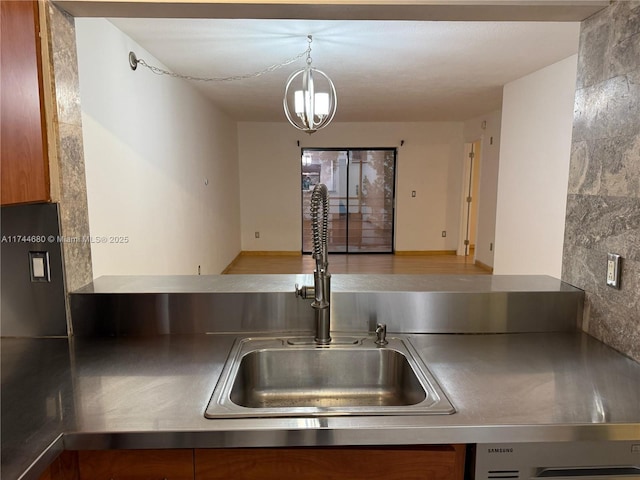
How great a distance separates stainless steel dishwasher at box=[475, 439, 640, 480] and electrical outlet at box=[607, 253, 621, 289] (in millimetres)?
523

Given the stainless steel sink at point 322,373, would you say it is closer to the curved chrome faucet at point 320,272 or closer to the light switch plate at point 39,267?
the curved chrome faucet at point 320,272

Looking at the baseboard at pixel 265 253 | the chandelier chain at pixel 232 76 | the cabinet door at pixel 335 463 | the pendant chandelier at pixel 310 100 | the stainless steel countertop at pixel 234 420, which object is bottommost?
the baseboard at pixel 265 253

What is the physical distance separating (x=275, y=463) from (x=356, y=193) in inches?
268

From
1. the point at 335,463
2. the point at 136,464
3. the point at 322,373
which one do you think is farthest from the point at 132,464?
the point at 322,373

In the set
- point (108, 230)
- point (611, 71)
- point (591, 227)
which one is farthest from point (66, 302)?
point (611, 71)

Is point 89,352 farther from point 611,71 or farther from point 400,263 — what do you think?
point 400,263

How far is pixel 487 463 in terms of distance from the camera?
3.12 feet

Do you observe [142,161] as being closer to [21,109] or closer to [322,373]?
[21,109]

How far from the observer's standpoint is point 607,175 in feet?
4.38

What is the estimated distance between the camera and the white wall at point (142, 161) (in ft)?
7.07

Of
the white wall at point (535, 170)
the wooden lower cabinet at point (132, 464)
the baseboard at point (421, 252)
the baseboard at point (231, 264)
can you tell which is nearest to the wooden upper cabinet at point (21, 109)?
the wooden lower cabinet at point (132, 464)

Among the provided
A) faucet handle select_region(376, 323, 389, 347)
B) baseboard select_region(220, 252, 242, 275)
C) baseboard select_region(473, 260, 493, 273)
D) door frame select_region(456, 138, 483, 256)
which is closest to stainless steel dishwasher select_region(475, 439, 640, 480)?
faucet handle select_region(376, 323, 389, 347)

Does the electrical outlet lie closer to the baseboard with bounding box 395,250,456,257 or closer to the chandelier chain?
the chandelier chain

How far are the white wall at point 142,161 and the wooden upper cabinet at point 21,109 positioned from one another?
33.1 inches
